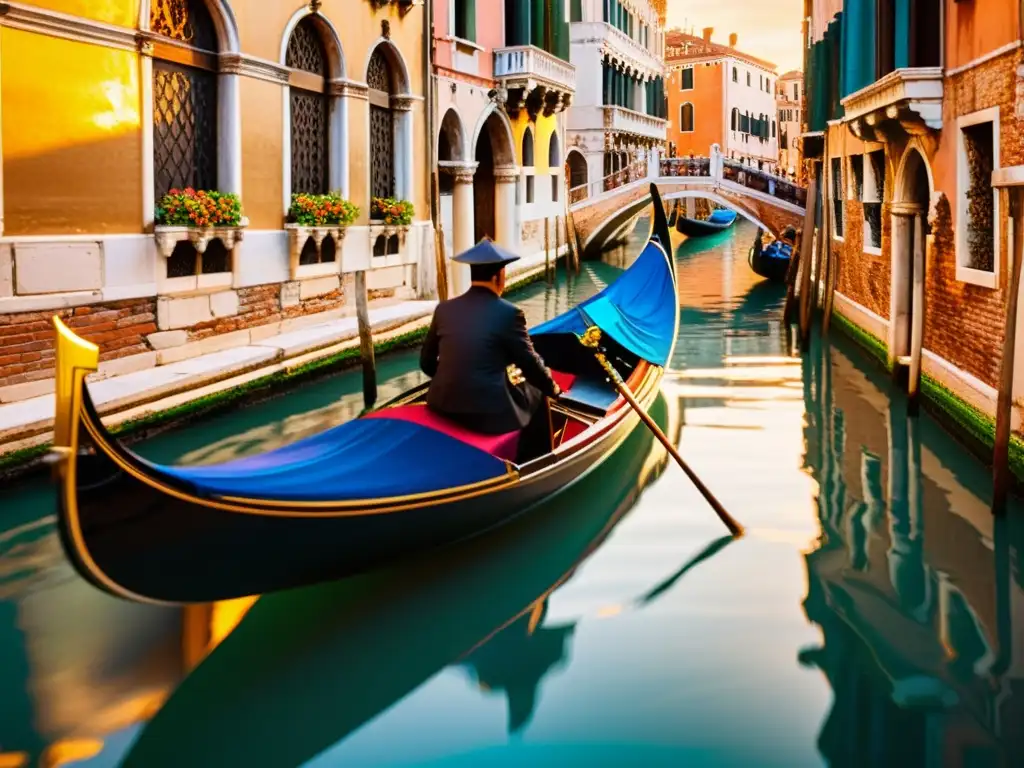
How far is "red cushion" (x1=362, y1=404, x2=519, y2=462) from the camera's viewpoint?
320 cm

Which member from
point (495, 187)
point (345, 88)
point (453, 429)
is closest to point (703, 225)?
point (495, 187)

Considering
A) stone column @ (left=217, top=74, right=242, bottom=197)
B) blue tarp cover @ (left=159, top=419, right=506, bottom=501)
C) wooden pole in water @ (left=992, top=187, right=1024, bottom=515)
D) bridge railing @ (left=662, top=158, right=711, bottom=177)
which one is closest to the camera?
blue tarp cover @ (left=159, top=419, right=506, bottom=501)

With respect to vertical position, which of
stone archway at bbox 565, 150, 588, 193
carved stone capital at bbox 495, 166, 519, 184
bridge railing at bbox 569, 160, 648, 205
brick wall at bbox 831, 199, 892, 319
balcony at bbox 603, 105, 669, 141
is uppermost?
balcony at bbox 603, 105, 669, 141

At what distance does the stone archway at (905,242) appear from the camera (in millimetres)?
6016

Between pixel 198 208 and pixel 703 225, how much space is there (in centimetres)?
1748

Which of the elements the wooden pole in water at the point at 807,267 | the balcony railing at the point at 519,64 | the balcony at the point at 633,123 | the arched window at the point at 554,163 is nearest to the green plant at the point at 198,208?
the wooden pole in water at the point at 807,267

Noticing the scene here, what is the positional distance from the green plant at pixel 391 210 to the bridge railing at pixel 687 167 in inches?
330

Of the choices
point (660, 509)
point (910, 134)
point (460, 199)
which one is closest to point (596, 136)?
point (460, 199)

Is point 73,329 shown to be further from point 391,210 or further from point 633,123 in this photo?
point 633,123

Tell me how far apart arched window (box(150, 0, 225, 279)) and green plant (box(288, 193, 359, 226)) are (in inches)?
26.9

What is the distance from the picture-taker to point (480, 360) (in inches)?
125

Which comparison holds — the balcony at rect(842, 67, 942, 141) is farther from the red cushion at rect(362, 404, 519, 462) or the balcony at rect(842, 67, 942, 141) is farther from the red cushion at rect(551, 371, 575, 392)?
the red cushion at rect(362, 404, 519, 462)

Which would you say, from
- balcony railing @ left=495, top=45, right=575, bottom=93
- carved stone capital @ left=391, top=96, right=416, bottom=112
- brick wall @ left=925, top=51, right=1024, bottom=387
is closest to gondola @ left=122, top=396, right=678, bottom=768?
brick wall @ left=925, top=51, right=1024, bottom=387

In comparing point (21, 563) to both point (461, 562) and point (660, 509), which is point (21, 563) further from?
point (660, 509)
